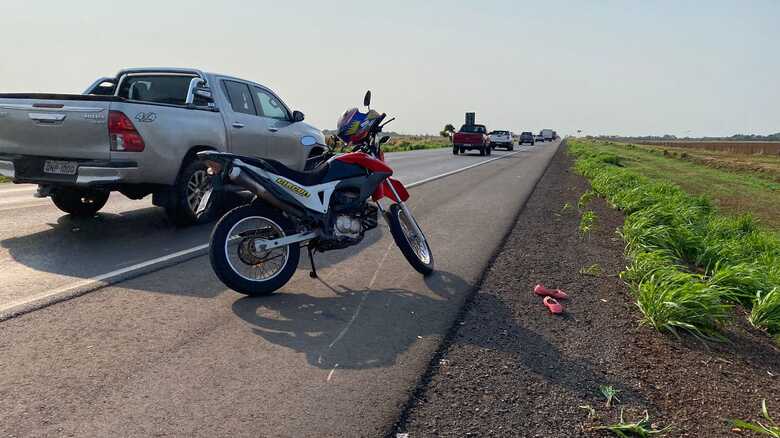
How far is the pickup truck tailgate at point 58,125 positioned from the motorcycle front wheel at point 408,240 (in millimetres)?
3367

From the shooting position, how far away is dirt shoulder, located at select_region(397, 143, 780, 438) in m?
2.93

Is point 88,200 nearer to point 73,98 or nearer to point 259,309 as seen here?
point 73,98

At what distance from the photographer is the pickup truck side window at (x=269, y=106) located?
362 inches

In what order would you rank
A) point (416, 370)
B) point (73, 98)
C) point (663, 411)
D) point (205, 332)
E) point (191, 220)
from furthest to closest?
point (191, 220)
point (73, 98)
point (205, 332)
point (416, 370)
point (663, 411)

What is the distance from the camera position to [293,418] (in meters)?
2.83

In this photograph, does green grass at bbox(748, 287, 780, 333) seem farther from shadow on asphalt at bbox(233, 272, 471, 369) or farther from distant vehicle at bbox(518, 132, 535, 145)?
distant vehicle at bbox(518, 132, 535, 145)

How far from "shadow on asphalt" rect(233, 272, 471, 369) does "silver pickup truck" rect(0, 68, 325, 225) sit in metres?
1.09

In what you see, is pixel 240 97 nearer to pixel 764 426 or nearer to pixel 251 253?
pixel 251 253

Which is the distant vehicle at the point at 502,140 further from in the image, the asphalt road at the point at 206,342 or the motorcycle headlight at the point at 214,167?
the motorcycle headlight at the point at 214,167

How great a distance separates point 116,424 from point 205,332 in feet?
4.06

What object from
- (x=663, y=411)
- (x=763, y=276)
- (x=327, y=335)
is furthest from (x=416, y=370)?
(x=763, y=276)

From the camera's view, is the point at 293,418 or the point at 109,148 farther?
the point at 109,148

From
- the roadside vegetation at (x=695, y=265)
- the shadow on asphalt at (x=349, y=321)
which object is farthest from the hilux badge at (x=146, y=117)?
the roadside vegetation at (x=695, y=265)

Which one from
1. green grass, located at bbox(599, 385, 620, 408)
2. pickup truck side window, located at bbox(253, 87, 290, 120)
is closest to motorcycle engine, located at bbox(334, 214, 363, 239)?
green grass, located at bbox(599, 385, 620, 408)
